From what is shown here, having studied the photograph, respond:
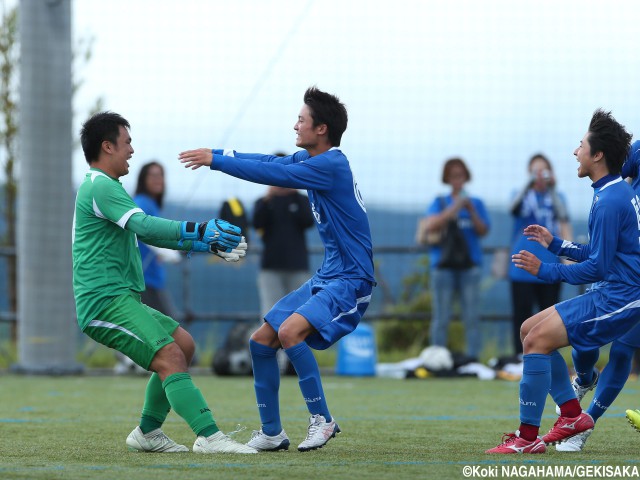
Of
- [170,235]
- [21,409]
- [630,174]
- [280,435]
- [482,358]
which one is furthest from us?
[482,358]

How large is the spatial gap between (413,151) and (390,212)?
2.70ft

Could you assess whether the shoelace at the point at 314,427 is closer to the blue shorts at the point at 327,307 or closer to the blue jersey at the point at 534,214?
the blue shorts at the point at 327,307

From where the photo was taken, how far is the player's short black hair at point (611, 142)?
6.13 meters

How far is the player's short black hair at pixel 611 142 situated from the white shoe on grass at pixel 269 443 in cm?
211

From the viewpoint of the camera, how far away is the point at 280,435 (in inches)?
246

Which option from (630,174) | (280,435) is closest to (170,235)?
(280,435)

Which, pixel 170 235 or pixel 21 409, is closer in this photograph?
pixel 170 235

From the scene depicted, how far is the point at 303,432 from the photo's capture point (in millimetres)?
7203

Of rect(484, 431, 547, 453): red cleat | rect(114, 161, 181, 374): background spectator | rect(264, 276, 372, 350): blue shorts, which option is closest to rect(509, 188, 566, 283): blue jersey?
rect(114, 161, 181, 374): background spectator

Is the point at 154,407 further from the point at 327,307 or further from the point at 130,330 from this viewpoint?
the point at 327,307

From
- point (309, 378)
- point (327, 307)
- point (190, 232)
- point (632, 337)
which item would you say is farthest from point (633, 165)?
point (190, 232)

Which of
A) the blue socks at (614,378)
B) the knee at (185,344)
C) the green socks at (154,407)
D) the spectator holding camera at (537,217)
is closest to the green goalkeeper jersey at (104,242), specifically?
the knee at (185,344)

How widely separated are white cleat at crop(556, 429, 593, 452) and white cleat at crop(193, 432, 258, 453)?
1532 millimetres

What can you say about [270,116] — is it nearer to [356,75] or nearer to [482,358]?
[356,75]
